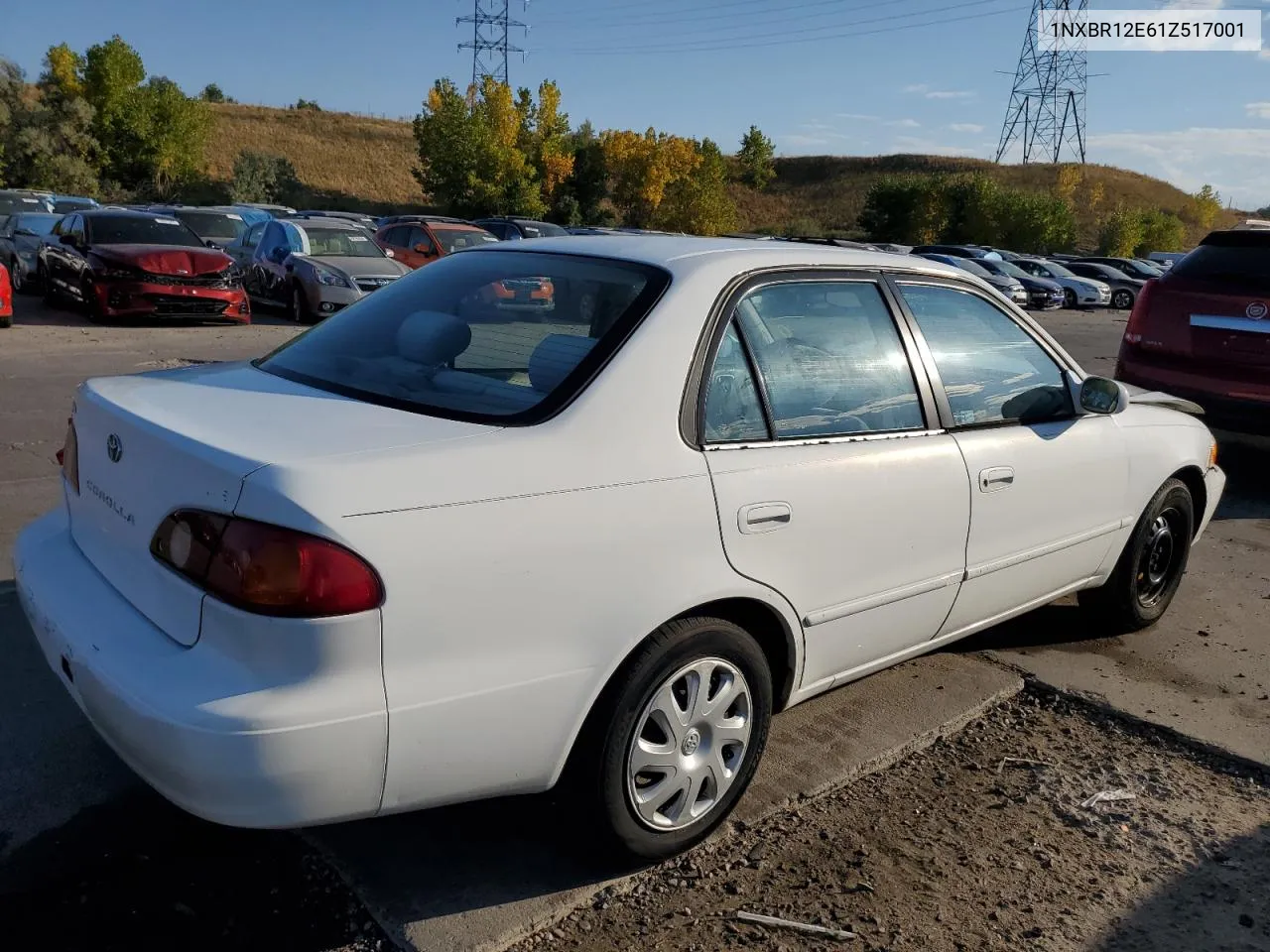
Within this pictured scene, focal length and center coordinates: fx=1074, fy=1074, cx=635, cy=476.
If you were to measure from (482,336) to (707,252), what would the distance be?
72cm

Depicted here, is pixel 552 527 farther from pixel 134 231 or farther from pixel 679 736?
pixel 134 231

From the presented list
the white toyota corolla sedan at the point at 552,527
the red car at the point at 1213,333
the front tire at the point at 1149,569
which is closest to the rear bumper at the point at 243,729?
the white toyota corolla sedan at the point at 552,527

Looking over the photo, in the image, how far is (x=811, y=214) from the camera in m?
83.8

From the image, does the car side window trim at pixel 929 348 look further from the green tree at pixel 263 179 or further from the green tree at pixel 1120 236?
the green tree at pixel 1120 236

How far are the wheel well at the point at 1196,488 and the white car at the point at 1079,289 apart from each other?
31.0m

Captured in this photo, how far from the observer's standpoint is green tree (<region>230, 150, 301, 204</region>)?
5666 centimetres

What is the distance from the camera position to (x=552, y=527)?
2.42 meters

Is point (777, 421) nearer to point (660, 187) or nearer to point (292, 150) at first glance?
point (660, 187)

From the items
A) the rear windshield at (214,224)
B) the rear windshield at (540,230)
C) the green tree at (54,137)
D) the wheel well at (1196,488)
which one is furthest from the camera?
the green tree at (54,137)

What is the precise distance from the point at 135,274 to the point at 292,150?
2595 inches

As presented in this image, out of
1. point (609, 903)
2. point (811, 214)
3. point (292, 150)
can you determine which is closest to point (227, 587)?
point (609, 903)

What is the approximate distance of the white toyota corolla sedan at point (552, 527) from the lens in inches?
86.2

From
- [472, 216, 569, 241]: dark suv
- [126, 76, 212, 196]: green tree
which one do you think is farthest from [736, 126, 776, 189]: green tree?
[472, 216, 569, 241]: dark suv

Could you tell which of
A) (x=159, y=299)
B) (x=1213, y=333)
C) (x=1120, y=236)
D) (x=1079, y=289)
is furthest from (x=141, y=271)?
(x=1120, y=236)
